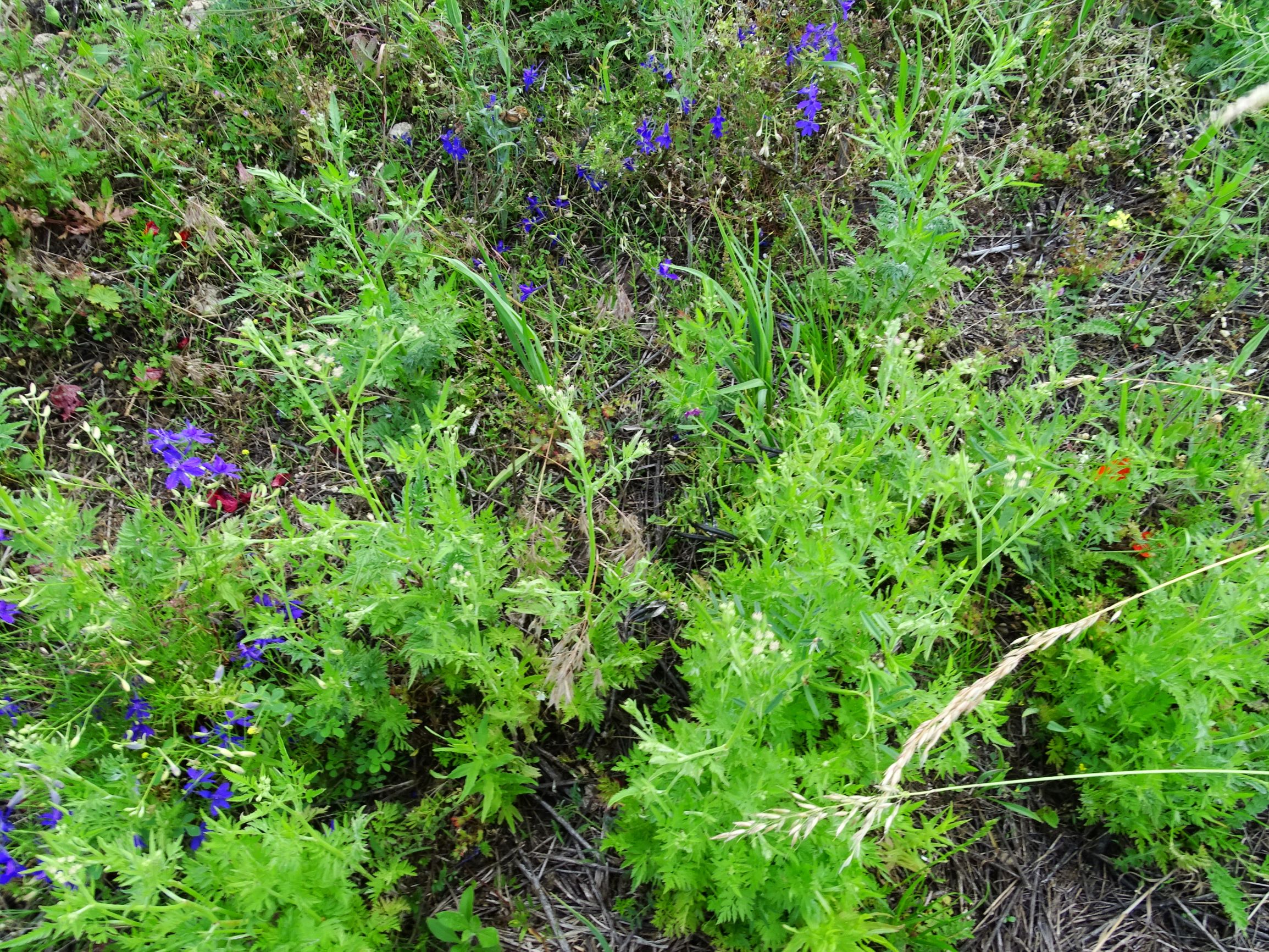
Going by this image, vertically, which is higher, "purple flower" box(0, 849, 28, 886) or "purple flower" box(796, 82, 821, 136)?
"purple flower" box(796, 82, 821, 136)

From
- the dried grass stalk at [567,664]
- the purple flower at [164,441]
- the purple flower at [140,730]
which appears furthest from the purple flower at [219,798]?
the purple flower at [164,441]

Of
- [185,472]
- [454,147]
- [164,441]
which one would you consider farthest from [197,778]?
[454,147]

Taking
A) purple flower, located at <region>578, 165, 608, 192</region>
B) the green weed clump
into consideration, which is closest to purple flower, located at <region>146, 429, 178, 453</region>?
the green weed clump

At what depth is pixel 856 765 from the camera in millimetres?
2039

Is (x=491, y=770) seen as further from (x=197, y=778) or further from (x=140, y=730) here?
(x=140, y=730)

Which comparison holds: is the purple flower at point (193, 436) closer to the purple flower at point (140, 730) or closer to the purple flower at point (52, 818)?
the purple flower at point (140, 730)

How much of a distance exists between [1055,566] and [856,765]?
3.89 feet

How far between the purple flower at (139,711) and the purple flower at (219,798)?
0.29 m

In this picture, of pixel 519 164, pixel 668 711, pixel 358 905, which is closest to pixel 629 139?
pixel 519 164

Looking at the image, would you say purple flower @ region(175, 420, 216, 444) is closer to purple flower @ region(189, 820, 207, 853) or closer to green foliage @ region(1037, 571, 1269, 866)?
purple flower @ region(189, 820, 207, 853)

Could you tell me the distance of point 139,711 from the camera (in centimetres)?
234

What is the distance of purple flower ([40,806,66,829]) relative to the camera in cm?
212

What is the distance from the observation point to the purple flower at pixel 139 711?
2.34 meters

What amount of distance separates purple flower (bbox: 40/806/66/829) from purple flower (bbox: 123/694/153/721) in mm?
292
